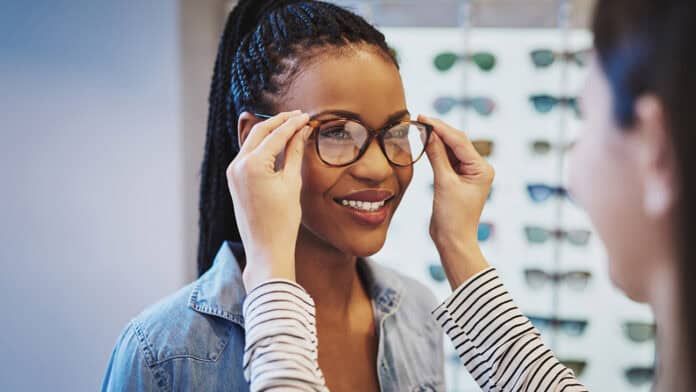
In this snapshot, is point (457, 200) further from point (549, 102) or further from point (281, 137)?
point (549, 102)

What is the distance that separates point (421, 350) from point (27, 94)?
1347 mm

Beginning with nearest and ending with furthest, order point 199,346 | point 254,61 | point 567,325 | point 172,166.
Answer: point 199,346, point 254,61, point 172,166, point 567,325

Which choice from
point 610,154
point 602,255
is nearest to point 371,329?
point 610,154

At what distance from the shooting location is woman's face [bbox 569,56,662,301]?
0.65 meters

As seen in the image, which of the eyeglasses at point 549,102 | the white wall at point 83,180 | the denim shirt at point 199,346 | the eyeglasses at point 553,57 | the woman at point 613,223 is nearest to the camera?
the woman at point 613,223

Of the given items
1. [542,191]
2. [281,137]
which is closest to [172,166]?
[281,137]

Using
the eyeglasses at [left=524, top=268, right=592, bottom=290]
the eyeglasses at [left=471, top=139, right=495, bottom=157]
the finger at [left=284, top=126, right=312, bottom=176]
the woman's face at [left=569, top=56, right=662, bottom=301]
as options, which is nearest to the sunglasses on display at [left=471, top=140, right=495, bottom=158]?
the eyeglasses at [left=471, top=139, right=495, bottom=157]

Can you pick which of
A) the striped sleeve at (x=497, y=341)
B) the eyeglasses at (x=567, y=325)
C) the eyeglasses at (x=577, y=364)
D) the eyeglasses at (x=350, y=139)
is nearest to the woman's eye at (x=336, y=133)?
the eyeglasses at (x=350, y=139)

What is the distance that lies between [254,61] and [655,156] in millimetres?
769

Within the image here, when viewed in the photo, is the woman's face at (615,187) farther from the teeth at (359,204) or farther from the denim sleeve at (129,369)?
the denim sleeve at (129,369)

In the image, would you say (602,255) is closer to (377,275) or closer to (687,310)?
(377,275)

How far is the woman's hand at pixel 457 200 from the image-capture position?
105 cm

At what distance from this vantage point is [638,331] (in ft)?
9.21

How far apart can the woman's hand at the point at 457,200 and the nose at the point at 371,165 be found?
0.39 ft
